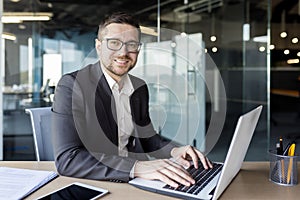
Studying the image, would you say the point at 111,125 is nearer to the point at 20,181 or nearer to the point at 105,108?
the point at 105,108

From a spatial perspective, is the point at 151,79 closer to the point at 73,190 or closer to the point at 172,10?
the point at 172,10

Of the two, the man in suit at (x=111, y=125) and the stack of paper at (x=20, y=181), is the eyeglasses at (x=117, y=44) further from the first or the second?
the stack of paper at (x=20, y=181)

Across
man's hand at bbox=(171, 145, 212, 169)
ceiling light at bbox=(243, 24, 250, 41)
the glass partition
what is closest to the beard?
man's hand at bbox=(171, 145, 212, 169)

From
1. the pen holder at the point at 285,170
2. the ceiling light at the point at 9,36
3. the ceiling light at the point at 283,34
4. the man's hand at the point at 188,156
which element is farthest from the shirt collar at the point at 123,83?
the ceiling light at the point at 283,34

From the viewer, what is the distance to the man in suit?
3.51 feet

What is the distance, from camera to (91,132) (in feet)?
3.93

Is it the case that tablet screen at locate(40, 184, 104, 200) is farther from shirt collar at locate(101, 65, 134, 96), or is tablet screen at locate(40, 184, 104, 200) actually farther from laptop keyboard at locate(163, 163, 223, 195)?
shirt collar at locate(101, 65, 134, 96)

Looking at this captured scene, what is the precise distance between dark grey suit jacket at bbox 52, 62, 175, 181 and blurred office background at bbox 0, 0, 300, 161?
6.18ft

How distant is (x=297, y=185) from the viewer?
105cm

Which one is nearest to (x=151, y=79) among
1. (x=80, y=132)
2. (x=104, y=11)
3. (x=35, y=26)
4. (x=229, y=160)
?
(x=104, y=11)

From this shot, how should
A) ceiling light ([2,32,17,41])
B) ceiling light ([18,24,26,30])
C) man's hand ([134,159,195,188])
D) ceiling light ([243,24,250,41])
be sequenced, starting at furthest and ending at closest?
ceiling light ([243,24,250,41])
ceiling light ([18,24,26,30])
ceiling light ([2,32,17,41])
man's hand ([134,159,195,188])

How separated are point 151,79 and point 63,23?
1240mm

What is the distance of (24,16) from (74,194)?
317cm

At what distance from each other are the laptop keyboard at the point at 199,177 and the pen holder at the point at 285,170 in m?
0.19
